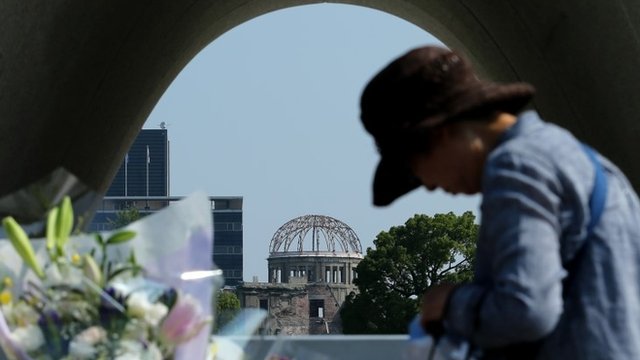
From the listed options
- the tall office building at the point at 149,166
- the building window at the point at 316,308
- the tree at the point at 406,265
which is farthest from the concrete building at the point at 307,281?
the tall office building at the point at 149,166

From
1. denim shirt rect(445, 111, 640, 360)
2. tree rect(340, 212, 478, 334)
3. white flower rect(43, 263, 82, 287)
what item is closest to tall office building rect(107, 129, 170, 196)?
tree rect(340, 212, 478, 334)

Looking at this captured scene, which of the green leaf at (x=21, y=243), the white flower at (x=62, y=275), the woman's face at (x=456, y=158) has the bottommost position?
the white flower at (x=62, y=275)

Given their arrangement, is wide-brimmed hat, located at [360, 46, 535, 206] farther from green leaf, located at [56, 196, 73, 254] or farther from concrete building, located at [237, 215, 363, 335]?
concrete building, located at [237, 215, 363, 335]

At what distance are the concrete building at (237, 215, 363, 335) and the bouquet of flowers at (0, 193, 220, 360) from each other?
9163 cm

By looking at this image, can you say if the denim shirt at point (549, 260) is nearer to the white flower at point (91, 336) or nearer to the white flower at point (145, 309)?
the white flower at point (145, 309)

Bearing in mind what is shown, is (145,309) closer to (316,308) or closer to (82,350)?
(82,350)

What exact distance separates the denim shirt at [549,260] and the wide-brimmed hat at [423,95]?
84mm

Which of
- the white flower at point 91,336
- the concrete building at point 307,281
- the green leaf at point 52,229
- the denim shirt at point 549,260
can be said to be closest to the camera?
the denim shirt at point 549,260

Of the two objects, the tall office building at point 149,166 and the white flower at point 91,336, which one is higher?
the tall office building at point 149,166

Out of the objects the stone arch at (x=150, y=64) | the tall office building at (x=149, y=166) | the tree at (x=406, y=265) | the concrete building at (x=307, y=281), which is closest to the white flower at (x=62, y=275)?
the stone arch at (x=150, y=64)

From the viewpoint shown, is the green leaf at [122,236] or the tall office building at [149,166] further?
the tall office building at [149,166]

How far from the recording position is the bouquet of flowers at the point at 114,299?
2613 millimetres

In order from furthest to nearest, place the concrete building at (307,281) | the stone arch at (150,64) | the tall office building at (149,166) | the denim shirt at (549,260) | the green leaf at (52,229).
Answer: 1. the tall office building at (149,166)
2. the concrete building at (307,281)
3. the stone arch at (150,64)
4. the green leaf at (52,229)
5. the denim shirt at (549,260)

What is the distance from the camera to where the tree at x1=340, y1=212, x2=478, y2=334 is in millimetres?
62406
